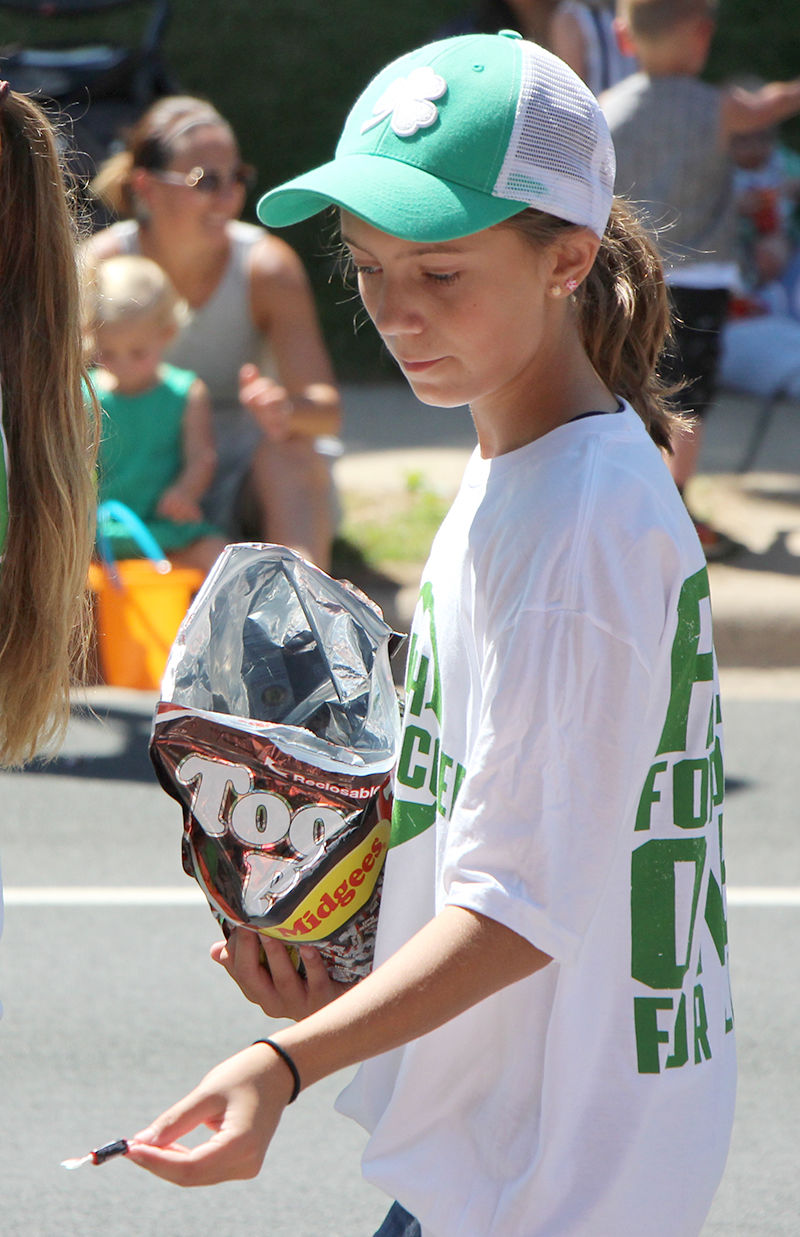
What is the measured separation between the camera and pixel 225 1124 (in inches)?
50.3

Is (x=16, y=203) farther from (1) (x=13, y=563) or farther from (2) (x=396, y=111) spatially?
(2) (x=396, y=111)

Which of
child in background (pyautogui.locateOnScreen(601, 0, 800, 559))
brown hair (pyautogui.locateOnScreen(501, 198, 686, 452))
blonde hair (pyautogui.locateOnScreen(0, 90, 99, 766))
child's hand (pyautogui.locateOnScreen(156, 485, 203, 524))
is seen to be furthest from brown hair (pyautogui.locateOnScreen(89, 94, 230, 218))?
brown hair (pyautogui.locateOnScreen(501, 198, 686, 452))

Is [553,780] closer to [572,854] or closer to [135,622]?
[572,854]

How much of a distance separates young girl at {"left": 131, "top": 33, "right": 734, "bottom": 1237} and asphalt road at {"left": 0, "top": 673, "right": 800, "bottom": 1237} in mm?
734

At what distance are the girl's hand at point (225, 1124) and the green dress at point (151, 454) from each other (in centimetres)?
459

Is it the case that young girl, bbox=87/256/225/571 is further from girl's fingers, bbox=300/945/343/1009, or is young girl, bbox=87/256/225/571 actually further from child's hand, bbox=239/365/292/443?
girl's fingers, bbox=300/945/343/1009

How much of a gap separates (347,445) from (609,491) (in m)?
Result: 7.48

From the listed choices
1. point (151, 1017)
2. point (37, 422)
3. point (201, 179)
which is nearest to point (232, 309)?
point (201, 179)

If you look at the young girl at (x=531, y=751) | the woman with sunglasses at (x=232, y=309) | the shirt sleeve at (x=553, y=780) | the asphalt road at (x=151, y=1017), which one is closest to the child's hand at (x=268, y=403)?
the woman with sunglasses at (x=232, y=309)

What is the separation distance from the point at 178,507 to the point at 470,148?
4.42 m

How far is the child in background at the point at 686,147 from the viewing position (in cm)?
626

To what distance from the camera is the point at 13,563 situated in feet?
5.98

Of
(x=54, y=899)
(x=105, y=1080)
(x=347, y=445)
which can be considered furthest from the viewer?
(x=347, y=445)

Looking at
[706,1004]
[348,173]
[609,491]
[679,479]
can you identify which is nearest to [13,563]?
[348,173]
